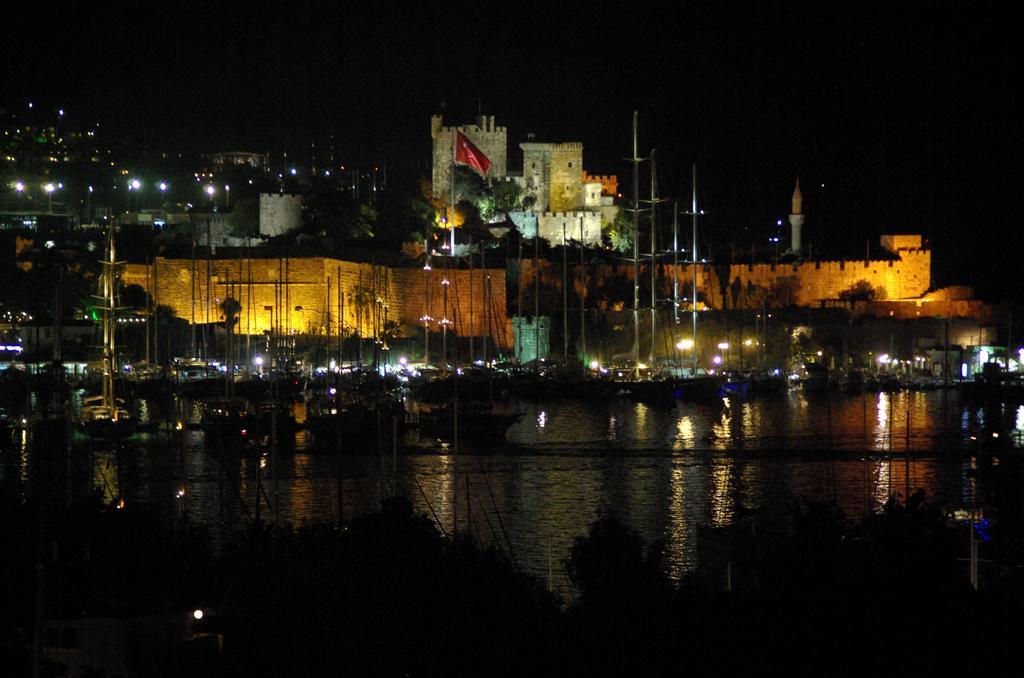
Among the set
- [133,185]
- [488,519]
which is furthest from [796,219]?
[488,519]

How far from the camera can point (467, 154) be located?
42.5 meters

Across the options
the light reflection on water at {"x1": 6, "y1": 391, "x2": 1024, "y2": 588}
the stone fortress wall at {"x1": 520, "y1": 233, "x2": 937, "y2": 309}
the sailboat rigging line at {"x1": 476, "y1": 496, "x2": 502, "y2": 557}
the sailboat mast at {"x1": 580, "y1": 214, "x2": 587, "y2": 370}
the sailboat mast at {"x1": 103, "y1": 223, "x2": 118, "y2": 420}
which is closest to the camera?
the sailboat rigging line at {"x1": 476, "y1": 496, "x2": 502, "y2": 557}

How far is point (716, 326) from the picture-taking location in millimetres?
38562

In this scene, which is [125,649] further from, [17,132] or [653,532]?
[17,132]

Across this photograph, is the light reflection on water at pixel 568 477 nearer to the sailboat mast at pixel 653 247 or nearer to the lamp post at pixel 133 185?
the sailboat mast at pixel 653 247

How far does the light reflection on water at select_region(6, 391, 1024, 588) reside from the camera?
1583 centimetres

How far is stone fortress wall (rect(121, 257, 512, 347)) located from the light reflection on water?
7015 millimetres

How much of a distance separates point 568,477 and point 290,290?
636 inches

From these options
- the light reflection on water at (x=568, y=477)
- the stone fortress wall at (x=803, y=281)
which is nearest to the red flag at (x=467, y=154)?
the stone fortress wall at (x=803, y=281)

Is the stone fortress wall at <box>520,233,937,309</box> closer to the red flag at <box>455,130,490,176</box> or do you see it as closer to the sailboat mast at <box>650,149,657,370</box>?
the red flag at <box>455,130,490,176</box>

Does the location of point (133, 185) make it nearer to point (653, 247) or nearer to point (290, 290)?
point (290, 290)

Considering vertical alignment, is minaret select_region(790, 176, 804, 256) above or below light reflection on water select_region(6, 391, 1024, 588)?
above

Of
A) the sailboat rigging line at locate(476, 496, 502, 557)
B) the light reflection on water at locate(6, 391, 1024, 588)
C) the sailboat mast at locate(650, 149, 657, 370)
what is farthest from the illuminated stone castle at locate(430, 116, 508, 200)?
the sailboat rigging line at locate(476, 496, 502, 557)

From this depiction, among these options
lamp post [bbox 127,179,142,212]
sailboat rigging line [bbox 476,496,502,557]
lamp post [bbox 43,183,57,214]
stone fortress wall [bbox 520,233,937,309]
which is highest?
lamp post [bbox 127,179,142,212]
